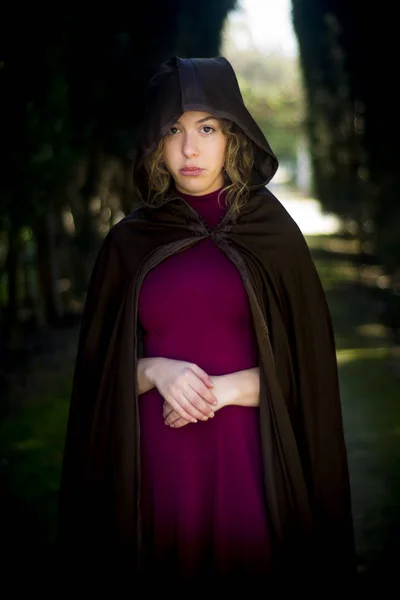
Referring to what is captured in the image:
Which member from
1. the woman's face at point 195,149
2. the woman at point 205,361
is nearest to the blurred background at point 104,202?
the woman at point 205,361

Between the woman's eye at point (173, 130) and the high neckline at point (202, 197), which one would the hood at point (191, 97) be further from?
the high neckline at point (202, 197)

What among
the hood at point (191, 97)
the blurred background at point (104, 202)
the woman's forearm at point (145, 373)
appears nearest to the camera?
the hood at point (191, 97)

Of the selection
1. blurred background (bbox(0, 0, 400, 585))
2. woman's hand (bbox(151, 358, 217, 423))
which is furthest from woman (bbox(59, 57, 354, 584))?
blurred background (bbox(0, 0, 400, 585))

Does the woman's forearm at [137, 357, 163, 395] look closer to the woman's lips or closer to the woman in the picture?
the woman

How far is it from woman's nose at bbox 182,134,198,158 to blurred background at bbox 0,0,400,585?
8.86ft

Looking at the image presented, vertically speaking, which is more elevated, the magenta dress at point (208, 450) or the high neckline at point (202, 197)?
the high neckline at point (202, 197)

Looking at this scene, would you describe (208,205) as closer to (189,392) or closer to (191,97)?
(191,97)

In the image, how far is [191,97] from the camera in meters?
2.46

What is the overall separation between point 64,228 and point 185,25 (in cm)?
380

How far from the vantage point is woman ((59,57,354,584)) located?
2.54 meters

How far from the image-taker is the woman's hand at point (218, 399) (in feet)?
8.29

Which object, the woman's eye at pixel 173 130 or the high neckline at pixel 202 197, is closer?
the woman's eye at pixel 173 130

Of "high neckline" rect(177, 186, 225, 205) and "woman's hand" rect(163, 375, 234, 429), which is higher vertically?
"high neckline" rect(177, 186, 225, 205)

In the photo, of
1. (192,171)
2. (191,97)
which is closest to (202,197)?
(192,171)
